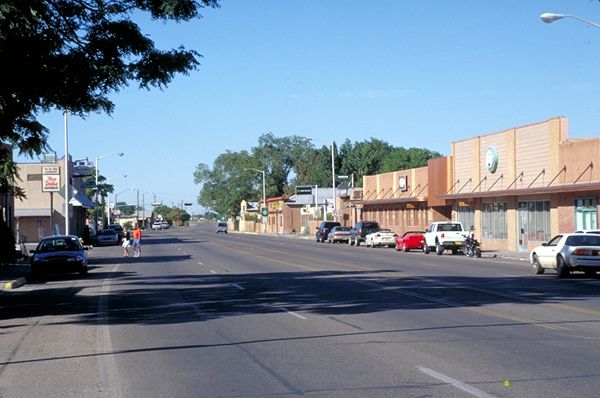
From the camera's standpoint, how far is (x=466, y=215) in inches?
2288

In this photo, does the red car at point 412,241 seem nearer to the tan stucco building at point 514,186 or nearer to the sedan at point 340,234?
the tan stucco building at point 514,186

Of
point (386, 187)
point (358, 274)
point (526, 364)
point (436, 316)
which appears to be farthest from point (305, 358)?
point (386, 187)

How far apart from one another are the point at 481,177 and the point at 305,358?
44.9 metres

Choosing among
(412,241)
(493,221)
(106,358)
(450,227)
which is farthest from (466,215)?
(106,358)

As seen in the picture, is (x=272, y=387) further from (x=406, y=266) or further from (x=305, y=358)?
(x=406, y=266)

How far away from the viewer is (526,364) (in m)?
10.7

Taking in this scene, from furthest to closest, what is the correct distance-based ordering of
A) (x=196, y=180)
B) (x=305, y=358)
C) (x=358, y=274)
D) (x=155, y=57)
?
(x=196, y=180), (x=358, y=274), (x=155, y=57), (x=305, y=358)

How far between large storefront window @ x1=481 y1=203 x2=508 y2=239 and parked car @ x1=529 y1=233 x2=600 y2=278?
2306 centimetres

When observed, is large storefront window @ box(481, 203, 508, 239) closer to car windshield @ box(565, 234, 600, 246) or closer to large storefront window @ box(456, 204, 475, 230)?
large storefront window @ box(456, 204, 475, 230)

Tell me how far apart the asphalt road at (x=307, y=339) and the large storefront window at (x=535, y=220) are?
773 inches

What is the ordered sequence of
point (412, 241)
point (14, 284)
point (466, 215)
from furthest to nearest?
point (466, 215)
point (412, 241)
point (14, 284)

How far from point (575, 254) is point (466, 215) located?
3152cm

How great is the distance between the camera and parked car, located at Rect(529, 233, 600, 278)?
26.6m

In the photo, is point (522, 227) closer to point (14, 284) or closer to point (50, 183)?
point (50, 183)
